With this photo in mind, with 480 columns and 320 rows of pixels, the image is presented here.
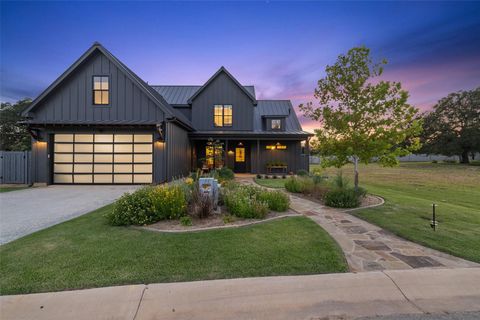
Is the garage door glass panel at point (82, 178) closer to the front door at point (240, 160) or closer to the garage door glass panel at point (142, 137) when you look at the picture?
the garage door glass panel at point (142, 137)

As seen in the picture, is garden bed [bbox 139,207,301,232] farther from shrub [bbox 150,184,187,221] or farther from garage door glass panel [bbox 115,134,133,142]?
garage door glass panel [bbox 115,134,133,142]

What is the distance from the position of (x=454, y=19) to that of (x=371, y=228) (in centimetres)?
1415

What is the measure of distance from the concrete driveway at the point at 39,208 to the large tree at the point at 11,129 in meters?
24.1

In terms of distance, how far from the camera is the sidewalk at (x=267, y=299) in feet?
7.75

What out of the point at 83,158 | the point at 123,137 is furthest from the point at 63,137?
the point at 123,137

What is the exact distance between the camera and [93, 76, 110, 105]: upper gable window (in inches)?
477

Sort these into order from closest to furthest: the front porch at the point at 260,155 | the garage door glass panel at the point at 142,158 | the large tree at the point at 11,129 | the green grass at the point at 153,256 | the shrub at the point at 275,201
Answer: the green grass at the point at 153,256, the shrub at the point at 275,201, the garage door glass panel at the point at 142,158, the front porch at the point at 260,155, the large tree at the point at 11,129

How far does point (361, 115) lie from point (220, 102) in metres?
12.4

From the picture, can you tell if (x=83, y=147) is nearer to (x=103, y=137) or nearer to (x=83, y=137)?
(x=83, y=137)

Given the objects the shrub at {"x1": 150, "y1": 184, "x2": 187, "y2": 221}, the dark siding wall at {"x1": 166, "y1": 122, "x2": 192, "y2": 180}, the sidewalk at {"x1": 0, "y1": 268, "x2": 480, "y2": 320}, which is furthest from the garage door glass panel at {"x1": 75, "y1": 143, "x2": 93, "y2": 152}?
the sidewalk at {"x1": 0, "y1": 268, "x2": 480, "y2": 320}

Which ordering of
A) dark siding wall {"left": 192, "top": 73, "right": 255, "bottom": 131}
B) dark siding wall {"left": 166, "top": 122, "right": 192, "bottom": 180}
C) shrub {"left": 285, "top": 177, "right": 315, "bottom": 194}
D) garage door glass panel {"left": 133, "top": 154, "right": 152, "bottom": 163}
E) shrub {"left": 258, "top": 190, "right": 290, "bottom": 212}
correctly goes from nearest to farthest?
shrub {"left": 258, "top": 190, "right": 290, "bottom": 212}, shrub {"left": 285, "top": 177, "right": 315, "bottom": 194}, garage door glass panel {"left": 133, "top": 154, "right": 152, "bottom": 163}, dark siding wall {"left": 166, "top": 122, "right": 192, "bottom": 180}, dark siding wall {"left": 192, "top": 73, "right": 255, "bottom": 131}

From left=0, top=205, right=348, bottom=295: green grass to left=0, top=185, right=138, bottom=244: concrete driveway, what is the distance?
3.27 feet

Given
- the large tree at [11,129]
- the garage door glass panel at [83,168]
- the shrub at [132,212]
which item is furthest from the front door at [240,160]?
the large tree at [11,129]

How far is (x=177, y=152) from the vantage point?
543 inches
